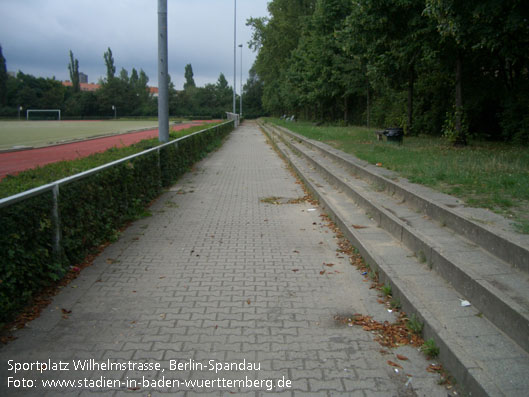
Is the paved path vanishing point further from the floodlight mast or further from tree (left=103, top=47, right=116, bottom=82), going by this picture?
tree (left=103, top=47, right=116, bottom=82)

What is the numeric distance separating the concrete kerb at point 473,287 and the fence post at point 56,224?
3947mm

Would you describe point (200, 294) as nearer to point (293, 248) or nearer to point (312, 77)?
point (293, 248)

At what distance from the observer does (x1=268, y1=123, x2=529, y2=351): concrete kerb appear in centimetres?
315

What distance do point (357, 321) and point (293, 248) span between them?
2.42 metres

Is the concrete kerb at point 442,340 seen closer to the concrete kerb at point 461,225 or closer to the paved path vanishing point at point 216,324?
the paved path vanishing point at point 216,324

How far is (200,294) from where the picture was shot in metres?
4.64

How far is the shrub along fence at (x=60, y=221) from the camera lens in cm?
388

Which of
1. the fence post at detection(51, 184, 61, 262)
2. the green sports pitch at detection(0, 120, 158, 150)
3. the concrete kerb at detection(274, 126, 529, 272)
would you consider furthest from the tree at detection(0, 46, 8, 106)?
the fence post at detection(51, 184, 61, 262)

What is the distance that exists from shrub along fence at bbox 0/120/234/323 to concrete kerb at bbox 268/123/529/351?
12.7ft

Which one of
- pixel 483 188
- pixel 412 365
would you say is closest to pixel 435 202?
pixel 483 188

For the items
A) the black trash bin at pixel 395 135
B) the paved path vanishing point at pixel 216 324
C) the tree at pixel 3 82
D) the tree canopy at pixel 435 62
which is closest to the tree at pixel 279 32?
the tree canopy at pixel 435 62

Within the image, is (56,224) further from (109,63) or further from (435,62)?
(109,63)

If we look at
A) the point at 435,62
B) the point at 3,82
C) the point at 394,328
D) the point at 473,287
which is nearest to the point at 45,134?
the point at 435,62

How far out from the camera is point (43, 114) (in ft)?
270
